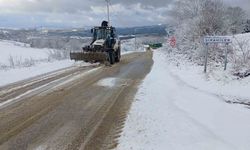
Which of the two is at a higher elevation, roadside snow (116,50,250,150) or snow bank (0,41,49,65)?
roadside snow (116,50,250,150)

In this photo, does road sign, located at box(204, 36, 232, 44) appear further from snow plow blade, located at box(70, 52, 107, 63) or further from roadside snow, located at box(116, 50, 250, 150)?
snow plow blade, located at box(70, 52, 107, 63)

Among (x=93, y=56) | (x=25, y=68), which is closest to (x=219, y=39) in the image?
(x=93, y=56)

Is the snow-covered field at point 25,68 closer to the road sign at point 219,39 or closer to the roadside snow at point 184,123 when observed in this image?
the roadside snow at point 184,123

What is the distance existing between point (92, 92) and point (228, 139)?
7.83 metres

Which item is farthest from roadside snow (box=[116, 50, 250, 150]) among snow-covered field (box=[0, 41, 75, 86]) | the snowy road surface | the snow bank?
the snow bank

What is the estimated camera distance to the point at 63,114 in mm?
11836

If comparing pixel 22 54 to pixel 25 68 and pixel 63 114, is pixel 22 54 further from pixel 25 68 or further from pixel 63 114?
pixel 63 114

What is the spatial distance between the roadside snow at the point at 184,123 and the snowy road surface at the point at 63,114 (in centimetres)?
45

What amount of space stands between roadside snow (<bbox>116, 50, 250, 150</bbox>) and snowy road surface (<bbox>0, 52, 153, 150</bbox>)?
446mm

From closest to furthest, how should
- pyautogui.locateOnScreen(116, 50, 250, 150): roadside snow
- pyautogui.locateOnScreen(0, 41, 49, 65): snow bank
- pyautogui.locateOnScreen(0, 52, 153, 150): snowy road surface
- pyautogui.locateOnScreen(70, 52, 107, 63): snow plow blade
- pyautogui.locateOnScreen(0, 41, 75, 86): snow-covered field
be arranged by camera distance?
pyautogui.locateOnScreen(116, 50, 250, 150): roadside snow, pyautogui.locateOnScreen(0, 52, 153, 150): snowy road surface, pyautogui.locateOnScreen(0, 41, 75, 86): snow-covered field, pyautogui.locateOnScreen(70, 52, 107, 63): snow plow blade, pyautogui.locateOnScreen(0, 41, 49, 65): snow bank

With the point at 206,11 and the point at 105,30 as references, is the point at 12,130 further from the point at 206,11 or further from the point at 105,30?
the point at 206,11

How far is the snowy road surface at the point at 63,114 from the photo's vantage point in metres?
8.93

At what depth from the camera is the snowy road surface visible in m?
8.93

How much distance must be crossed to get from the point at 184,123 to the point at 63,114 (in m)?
3.45
